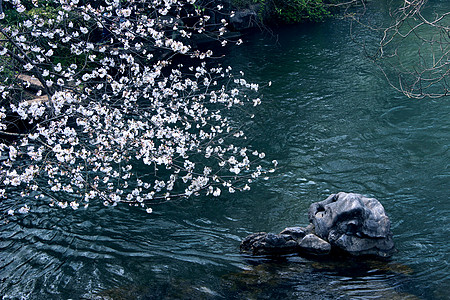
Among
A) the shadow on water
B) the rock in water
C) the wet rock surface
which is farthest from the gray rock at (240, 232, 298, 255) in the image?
the rock in water

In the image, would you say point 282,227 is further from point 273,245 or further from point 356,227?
point 356,227

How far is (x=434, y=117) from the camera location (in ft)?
38.7

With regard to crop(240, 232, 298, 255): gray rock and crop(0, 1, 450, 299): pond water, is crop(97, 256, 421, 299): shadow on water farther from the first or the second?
crop(240, 232, 298, 255): gray rock

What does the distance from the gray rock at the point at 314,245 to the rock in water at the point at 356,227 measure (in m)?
0.17

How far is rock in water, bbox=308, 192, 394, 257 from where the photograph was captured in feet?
22.7

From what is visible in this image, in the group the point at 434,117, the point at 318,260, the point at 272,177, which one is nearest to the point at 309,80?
the point at 434,117

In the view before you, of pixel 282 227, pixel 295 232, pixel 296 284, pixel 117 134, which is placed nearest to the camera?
pixel 296 284

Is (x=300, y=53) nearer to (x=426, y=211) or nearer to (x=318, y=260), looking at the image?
(x=426, y=211)

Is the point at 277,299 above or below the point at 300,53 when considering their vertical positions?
below

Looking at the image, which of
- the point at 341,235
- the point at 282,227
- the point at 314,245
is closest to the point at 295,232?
the point at 314,245

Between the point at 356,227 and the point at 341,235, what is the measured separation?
0.28 m

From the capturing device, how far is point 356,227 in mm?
7078

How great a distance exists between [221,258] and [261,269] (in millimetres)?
769

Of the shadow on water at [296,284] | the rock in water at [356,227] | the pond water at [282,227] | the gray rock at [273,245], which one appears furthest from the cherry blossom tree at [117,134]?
the rock in water at [356,227]
